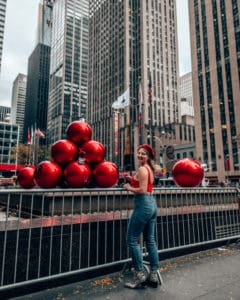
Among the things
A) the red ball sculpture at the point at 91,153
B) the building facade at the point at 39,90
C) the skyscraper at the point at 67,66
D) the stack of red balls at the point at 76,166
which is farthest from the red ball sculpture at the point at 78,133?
the building facade at the point at 39,90

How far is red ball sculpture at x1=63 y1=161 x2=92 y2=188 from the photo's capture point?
5.41 meters

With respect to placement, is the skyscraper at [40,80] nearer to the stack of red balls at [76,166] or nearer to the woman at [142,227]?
the stack of red balls at [76,166]

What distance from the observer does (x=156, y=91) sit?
94625 millimetres

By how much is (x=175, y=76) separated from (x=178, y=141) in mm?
30714

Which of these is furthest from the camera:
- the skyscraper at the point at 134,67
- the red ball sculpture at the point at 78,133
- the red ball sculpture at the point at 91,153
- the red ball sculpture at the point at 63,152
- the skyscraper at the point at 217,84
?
the skyscraper at the point at 134,67

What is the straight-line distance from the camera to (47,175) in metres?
5.40

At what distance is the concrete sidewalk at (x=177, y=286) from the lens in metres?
3.17

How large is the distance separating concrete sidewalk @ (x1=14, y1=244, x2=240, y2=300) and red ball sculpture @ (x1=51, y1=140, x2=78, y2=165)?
2791 millimetres

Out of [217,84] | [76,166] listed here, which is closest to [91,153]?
[76,166]

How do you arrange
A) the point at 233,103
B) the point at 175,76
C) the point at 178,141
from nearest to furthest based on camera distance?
the point at 233,103 < the point at 178,141 < the point at 175,76

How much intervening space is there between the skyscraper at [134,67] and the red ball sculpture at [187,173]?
78.4 metres

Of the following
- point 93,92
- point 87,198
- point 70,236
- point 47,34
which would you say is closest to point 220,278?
point 70,236

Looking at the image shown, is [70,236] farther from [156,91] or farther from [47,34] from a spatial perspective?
[47,34]

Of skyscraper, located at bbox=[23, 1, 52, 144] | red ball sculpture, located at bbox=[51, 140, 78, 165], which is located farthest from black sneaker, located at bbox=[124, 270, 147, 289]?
skyscraper, located at bbox=[23, 1, 52, 144]
